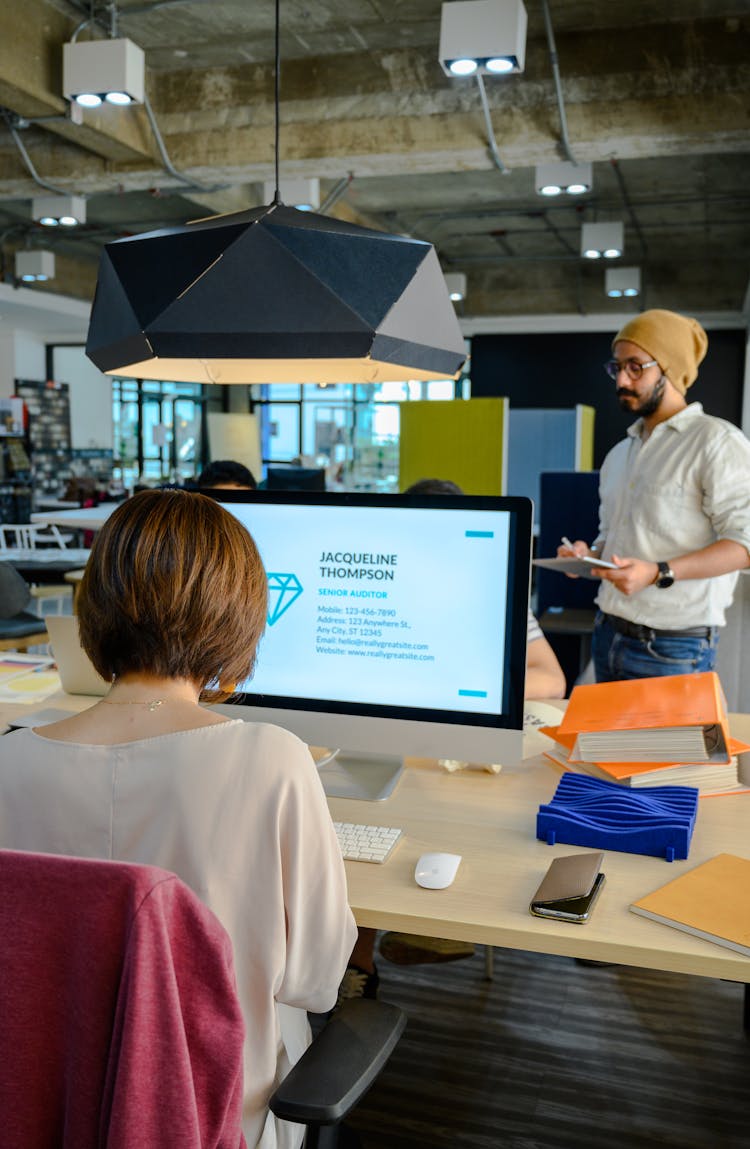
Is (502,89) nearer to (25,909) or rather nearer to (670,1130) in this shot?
(670,1130)

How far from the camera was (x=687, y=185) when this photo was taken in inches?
360

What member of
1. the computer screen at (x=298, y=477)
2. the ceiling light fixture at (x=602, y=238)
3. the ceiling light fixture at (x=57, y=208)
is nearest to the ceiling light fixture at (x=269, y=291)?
the computer screen at (x=298, y=477)

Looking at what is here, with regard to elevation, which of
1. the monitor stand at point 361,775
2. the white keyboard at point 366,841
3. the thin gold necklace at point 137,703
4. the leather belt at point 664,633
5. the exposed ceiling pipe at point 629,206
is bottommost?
the monitor stand at point 361,775

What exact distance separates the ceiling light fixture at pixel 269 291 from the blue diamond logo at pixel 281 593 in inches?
14.4

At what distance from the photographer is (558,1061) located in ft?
7.07

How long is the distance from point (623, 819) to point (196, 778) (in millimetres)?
756

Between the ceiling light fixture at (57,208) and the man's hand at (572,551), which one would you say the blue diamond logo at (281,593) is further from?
the ceiling light fixture at (57,208)

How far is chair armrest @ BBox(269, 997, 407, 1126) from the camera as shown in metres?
0.91

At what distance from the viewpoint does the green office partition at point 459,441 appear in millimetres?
6517

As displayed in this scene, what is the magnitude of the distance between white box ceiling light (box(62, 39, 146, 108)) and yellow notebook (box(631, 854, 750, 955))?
4.96 metres

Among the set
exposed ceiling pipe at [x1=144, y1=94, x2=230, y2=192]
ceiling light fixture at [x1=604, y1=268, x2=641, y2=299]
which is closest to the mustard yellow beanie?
exposed ceiling pipe at [x1=144, y1=94, x2=230, y2=192]

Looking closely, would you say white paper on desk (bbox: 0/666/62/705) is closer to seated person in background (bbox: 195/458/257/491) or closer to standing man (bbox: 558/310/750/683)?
seated person in background (bbox: 195/458/257/491)

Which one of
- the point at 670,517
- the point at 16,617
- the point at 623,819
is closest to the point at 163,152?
the point at 16,617

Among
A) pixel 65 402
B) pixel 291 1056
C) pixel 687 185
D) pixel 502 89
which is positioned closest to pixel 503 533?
pixel 291 1056
